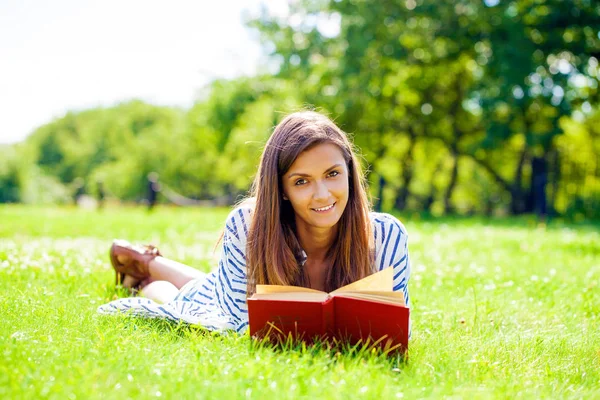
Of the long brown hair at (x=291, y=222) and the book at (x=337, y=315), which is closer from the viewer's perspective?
the book at (x=337, y=315)

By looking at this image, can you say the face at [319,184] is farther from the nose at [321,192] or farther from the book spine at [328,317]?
the book spine at [328,317]

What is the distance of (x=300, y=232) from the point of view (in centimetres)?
351

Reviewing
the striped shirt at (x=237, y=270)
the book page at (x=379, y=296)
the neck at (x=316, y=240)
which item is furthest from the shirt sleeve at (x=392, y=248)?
the book page at (x=379, y=296)

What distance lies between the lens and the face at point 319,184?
3092 millimetres

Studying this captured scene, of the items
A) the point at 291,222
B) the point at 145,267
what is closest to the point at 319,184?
the point at 291,222

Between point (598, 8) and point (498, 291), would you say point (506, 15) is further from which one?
point (498, 291)

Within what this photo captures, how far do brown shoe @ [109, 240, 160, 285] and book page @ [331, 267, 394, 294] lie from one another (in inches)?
94.7

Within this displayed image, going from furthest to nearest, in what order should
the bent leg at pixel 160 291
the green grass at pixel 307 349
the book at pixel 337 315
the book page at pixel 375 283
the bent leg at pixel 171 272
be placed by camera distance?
the bent leg at pixel 171 272
the bent leg at pixel 160 291
the book page at pixel 375 283
the book at pixel 337 315
the green grass at pixel 307 349

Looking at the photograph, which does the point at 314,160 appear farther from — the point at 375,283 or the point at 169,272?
the point at 169,272

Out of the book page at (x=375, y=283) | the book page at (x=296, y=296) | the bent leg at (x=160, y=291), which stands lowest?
the bent leg at (x=160, y=291)

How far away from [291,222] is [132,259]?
6.24ft

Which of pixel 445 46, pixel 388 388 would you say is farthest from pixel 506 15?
pixel 388 388

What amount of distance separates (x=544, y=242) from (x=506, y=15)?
1074cm

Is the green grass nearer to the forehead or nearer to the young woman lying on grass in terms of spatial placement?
the young woman lying on grass
